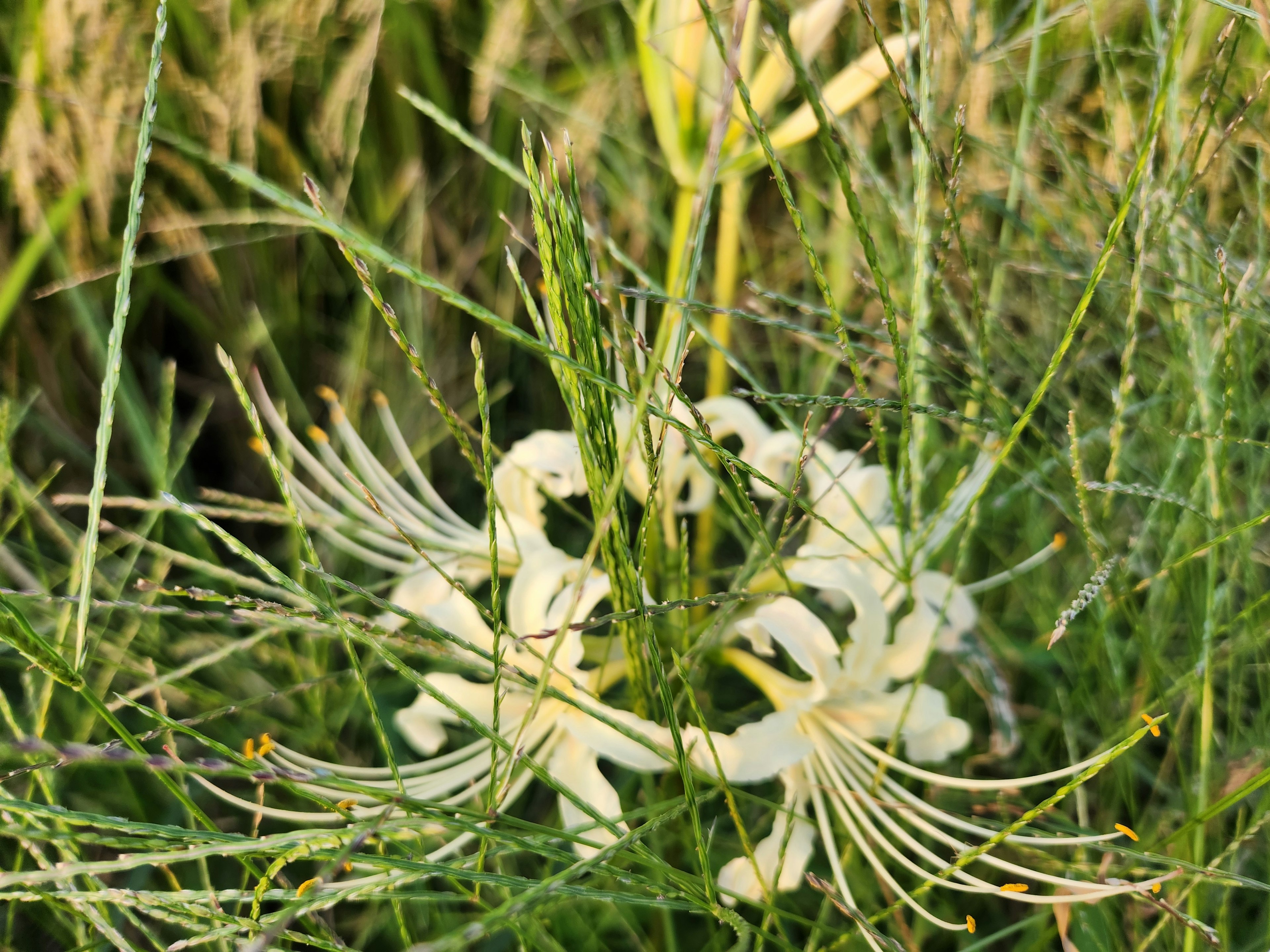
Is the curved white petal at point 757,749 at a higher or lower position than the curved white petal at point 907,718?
higher

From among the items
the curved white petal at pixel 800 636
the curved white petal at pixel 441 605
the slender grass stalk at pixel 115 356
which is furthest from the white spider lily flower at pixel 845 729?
the slender grass stalk at pixel 115 356

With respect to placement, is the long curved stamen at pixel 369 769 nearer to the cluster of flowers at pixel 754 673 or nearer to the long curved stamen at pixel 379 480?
the cluster of flowers at pixel 754 673

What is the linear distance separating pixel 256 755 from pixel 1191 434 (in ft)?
1.94

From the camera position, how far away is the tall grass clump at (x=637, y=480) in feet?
1.60

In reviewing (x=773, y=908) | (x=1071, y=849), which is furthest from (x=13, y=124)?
(x=1071, y=849)

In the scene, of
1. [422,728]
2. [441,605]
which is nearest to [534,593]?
[441,605]

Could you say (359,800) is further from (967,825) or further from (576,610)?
(967,825)

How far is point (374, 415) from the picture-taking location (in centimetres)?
123

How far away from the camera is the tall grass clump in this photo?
487 millimetres

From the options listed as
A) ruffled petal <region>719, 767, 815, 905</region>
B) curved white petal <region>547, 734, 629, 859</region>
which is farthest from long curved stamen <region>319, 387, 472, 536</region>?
ruffled petal <region>719, 767, 815, 905</region>

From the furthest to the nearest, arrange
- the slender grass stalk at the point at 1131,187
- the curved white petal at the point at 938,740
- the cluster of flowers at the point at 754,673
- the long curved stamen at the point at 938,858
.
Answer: the curved white petal at the point at 938,740, the cluster of flowers at the point at 754,673, the long curved stamen at the point at 938,858, the slender grass stalk at the point at 1131,187

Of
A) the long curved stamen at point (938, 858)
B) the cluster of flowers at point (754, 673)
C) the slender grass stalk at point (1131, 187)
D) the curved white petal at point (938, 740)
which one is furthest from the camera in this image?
the curved white petal at point (938, 740)

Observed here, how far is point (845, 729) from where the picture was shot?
2.38ft

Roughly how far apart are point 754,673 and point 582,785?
17 cm
